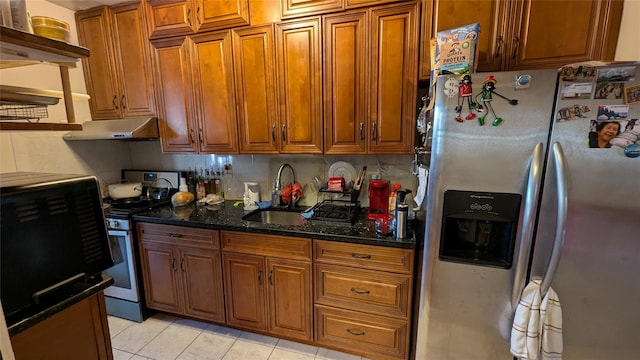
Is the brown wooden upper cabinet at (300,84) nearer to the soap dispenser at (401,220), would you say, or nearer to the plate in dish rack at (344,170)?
the plate in dish rack at (344,170)

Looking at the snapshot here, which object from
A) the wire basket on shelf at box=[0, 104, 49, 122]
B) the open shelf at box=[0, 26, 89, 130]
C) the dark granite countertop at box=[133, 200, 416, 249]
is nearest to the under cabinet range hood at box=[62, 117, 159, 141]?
the wire basket on shelf at box=[0, 104, 49, 122]

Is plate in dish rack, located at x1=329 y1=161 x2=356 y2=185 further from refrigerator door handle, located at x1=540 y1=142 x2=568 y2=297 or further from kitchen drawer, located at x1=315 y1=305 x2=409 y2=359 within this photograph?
refrigerator door handle, located at x1=540 y1=142 x2=568 y2=297

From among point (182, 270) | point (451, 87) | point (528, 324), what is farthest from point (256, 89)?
point (528, 324)

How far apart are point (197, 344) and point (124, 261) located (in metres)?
0.87

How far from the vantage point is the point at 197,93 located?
2146 mm

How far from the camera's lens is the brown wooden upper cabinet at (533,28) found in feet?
4.57

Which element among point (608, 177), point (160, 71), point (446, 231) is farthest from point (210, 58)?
point (608, 177)

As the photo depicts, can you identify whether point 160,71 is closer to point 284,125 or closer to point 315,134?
point 284,125

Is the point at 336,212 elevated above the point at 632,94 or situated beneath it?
situated beneath

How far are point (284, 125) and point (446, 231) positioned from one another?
125cm

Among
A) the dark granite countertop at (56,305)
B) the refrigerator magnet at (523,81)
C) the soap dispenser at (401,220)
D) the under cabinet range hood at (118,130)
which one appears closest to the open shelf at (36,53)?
the dark granite countertop at (56,305)

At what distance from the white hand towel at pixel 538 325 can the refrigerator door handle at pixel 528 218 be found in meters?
0.04

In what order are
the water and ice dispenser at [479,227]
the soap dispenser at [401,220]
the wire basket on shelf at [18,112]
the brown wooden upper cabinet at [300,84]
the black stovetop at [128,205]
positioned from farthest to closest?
the black stovetop at [128,205], the brown wooden upper cabinet at [300,84], the soap dispenser at [401,220], the water and ice dispenser at [479,227], the wire basket on shelf at [18,112]

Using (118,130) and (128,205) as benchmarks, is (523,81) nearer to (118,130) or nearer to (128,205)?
(118,130)
